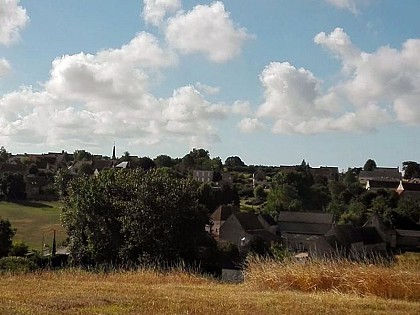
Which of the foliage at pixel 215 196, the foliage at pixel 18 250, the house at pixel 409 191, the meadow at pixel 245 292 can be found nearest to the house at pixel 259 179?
the house at pixel 409 191

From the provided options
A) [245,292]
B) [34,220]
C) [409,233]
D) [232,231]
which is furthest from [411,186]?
[245,292]

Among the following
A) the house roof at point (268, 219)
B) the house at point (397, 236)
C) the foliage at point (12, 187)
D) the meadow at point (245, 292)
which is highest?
the foliage at point (12, 187)

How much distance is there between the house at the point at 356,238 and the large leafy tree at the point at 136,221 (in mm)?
16274

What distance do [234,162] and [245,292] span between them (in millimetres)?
139254

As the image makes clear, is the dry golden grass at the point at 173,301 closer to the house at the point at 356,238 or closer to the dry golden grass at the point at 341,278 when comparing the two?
the dry golden grass at the point at 341,278

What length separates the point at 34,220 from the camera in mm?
63281

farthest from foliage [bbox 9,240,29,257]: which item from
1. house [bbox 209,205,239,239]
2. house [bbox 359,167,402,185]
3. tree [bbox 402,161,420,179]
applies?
tree [bbox 402,161,420,179]

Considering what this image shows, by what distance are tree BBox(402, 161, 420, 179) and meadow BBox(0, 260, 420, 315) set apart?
12998 centimetres

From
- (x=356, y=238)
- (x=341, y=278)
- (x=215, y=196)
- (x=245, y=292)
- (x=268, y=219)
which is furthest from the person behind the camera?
(x=215, y=196)

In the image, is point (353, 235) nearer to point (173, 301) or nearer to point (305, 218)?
point (305, 218)

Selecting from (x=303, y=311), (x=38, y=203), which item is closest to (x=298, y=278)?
A: (x=303, y=311)

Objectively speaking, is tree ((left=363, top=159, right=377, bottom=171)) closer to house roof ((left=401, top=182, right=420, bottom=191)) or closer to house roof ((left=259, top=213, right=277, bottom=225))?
house roof ((left=401, top=182, right=420, bottom=191))

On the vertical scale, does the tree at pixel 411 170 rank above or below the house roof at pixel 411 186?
above

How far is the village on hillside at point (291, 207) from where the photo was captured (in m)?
51.6
